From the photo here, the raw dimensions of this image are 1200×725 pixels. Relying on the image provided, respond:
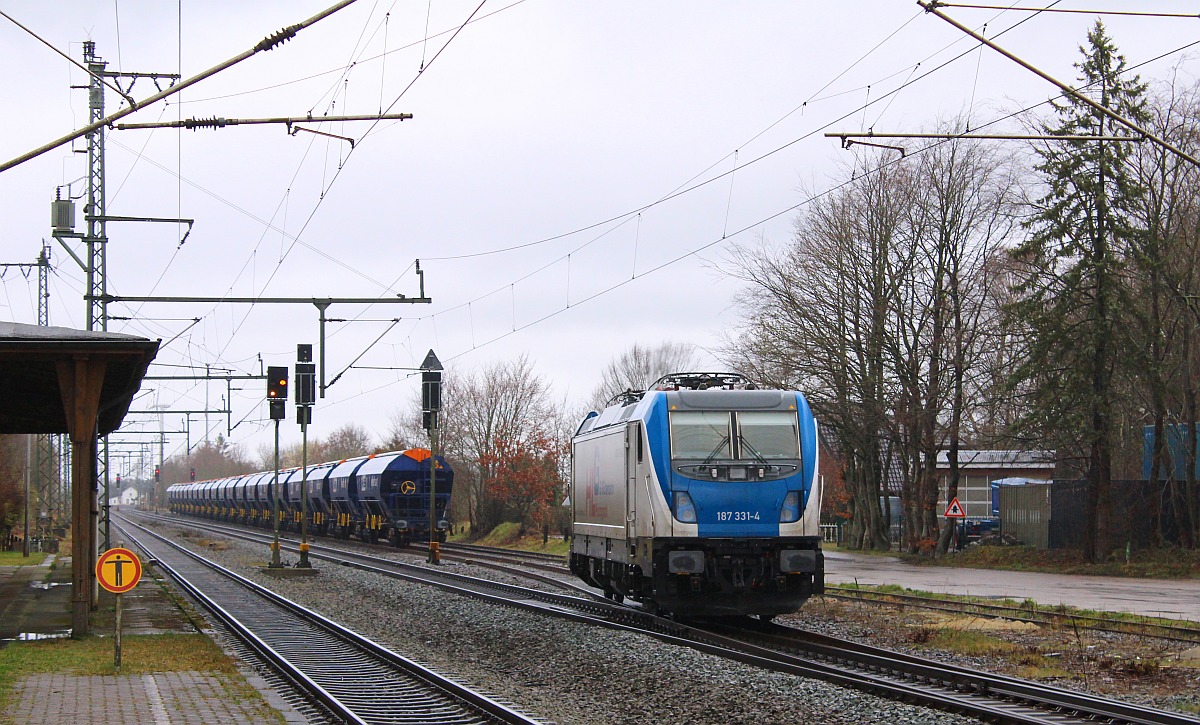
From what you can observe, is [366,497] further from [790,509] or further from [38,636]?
[790,509]

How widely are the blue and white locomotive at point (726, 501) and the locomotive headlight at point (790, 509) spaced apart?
0.01 metres

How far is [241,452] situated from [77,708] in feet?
595

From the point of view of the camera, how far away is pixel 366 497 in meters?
48.6

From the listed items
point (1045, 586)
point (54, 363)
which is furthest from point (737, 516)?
point (1045, 586)

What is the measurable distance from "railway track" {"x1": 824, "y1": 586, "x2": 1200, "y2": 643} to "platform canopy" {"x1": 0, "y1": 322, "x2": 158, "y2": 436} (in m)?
12.6

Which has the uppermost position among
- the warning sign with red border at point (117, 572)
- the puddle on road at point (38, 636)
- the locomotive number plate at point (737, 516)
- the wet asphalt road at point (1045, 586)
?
the locomotive number plate at point (737, 516)

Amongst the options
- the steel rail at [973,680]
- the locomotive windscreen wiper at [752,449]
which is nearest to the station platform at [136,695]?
the steel rail at [973,680]

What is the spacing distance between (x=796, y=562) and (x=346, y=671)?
5902 mm

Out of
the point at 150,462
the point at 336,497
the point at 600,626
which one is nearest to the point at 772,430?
the point at 600,626

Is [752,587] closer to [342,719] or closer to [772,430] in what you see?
[772,430]

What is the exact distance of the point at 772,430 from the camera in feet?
55.7

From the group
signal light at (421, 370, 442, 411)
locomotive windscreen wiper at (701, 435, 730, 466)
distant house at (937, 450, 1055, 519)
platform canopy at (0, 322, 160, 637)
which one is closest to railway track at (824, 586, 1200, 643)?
locomotive windscreen wiper at (701, 435, 730, 466)

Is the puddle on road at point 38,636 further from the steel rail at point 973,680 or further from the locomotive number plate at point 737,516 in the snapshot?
the steel rail at point 973,680

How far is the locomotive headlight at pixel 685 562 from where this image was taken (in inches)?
638
